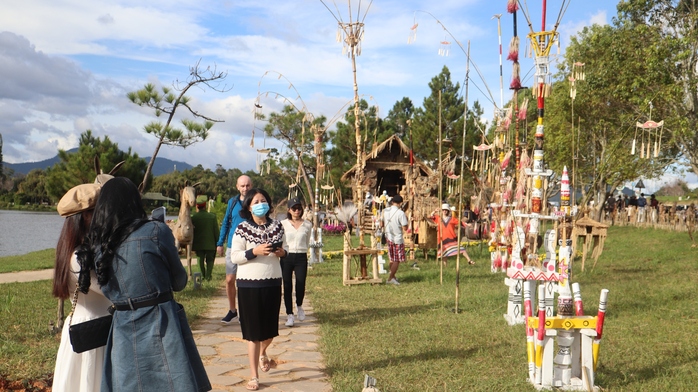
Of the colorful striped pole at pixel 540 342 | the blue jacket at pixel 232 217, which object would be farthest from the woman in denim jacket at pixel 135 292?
the blue jacket at pixel 232 217

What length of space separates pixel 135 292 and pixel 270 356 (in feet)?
10.8

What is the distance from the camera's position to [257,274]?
5.38m

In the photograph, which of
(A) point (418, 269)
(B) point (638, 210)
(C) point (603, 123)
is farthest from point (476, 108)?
(A) point (418, 269)

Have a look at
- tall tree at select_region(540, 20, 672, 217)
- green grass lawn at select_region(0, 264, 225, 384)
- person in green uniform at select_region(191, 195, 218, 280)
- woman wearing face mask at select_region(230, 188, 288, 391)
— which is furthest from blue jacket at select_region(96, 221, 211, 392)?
tall tree at select_region(540, 20, 672, 217)

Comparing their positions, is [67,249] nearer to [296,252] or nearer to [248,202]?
[248,202]

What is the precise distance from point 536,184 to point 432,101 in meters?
31.8

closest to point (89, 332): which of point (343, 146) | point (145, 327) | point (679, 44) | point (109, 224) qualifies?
point (145, 327)

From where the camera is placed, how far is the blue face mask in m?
5.44

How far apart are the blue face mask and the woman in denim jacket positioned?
215 cm

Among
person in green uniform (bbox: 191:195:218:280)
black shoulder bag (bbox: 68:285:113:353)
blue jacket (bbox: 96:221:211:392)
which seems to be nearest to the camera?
blue jacket (bbox: 96:221:211:392)

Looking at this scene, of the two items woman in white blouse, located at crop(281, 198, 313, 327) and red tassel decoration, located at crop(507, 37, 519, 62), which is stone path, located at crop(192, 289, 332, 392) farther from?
red tassel decoration, located at crop(507, 37, 519, 62)

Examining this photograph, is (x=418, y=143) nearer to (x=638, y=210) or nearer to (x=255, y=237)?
(x=638, y=210)

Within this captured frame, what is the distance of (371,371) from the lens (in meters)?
5.78

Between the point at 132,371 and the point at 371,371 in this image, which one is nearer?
the point at 132,371
